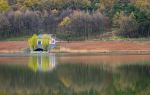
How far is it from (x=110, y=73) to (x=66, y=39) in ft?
172

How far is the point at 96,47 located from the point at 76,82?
47415mm

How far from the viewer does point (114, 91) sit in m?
28.6

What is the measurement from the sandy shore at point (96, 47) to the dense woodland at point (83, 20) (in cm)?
958

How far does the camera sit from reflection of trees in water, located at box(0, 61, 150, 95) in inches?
1143

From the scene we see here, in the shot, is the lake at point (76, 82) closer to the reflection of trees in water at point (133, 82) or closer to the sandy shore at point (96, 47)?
the reflection of trees in water at point (133, 82)

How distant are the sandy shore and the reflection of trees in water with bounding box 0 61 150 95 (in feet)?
119

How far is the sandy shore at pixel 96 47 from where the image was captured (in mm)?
78812

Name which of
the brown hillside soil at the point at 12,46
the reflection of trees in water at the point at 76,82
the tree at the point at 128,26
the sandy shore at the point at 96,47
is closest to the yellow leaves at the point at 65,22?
the sandy shore at the point at 96,47

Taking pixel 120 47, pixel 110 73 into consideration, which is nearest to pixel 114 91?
pixel 110 73

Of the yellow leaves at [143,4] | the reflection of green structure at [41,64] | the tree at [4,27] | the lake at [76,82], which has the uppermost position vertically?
the yellow leaves at [143,4]

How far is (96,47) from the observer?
81125 mm

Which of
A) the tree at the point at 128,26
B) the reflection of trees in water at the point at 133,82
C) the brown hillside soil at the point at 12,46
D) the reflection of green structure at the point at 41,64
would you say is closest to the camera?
the reflection of trees in water at the point at 133,82

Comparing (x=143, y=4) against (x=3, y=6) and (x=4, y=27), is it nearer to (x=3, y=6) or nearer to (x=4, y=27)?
(x=4, y=27)

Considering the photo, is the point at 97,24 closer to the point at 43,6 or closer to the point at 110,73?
the point at 43,6
